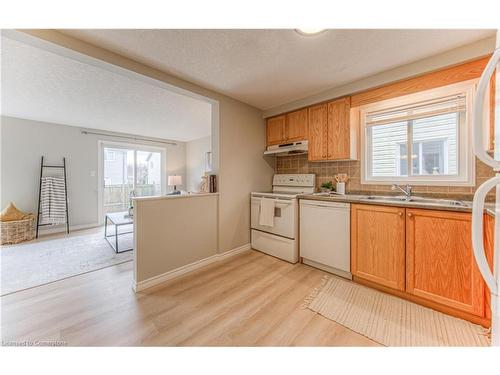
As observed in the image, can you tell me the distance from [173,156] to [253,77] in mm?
4523

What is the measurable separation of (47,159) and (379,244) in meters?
6.06

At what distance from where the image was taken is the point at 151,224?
6.71ft

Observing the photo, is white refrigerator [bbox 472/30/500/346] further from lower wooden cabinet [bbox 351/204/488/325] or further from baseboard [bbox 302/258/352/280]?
baseboard [bbox 302/258/352/280]

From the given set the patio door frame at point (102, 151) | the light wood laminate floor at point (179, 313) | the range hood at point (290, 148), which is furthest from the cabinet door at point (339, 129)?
the patio door frame at point (102, 151)

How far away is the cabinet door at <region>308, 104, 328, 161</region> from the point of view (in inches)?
103

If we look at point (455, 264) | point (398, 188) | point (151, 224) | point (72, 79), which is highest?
point (72, 79)

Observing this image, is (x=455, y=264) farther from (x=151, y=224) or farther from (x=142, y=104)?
(x=142, y=104)

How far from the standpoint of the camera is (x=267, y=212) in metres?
2.78

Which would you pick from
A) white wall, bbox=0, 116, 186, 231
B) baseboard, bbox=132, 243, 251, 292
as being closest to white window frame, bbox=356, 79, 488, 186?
baseboard, bbox=132, 243, 251, 292

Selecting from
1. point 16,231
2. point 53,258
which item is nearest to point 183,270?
Answer: point 53,258

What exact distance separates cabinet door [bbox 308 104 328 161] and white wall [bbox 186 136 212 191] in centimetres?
349

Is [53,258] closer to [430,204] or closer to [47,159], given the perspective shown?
[47,159]

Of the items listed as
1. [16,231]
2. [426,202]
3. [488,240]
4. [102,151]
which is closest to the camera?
[488,240]
